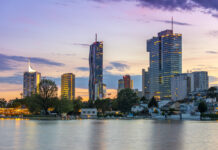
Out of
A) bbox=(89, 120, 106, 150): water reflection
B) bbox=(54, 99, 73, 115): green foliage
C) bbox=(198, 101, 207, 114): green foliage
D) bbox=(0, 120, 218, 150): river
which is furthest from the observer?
bbox=(198, 101, 207, 114): green foliage

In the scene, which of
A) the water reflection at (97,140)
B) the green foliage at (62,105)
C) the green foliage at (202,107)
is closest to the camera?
the water reflection at (97,140)

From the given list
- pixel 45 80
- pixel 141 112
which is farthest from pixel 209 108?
pixel 45 80

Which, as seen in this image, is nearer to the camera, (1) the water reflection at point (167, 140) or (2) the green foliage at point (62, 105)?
(1) the water reflection at point (167, 140)

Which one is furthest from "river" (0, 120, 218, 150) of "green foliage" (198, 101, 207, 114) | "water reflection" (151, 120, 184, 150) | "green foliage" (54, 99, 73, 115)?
"green foliage" (198, 101, 207, 114)

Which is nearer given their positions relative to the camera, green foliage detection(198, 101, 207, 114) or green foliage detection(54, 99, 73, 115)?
green foliage detection(54, 99, 73, 115)

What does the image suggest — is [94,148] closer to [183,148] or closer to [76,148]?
[76,148]

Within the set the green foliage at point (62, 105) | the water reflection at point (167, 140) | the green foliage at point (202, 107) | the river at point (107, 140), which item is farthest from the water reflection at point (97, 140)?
the green foliage at point (202, 107)

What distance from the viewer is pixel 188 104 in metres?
174

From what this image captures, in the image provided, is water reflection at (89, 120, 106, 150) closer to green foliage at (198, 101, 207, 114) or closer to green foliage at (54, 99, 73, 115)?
green foliage at (54, 99, 73, 115)

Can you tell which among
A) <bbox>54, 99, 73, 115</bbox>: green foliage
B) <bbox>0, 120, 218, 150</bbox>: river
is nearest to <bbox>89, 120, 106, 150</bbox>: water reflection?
<bbox>0, 120, 218, 150</bbox>: river

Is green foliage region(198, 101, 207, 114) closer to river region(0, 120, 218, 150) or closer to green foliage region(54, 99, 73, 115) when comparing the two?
green foliage region(54, 99, 73, 115)

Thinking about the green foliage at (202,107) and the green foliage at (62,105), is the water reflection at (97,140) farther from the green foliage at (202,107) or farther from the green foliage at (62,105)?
the green foliage at (202,107)

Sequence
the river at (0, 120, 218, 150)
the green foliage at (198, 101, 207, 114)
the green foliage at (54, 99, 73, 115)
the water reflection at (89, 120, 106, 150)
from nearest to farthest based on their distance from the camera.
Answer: the water reflection at (89, 120, 106, 150), the river at (0, 120, 218, 150), the green foliage at (54, 99, 73, 115), the green foliage at (198, 101, 207, 114)

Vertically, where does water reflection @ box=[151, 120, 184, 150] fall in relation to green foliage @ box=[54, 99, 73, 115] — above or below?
below
